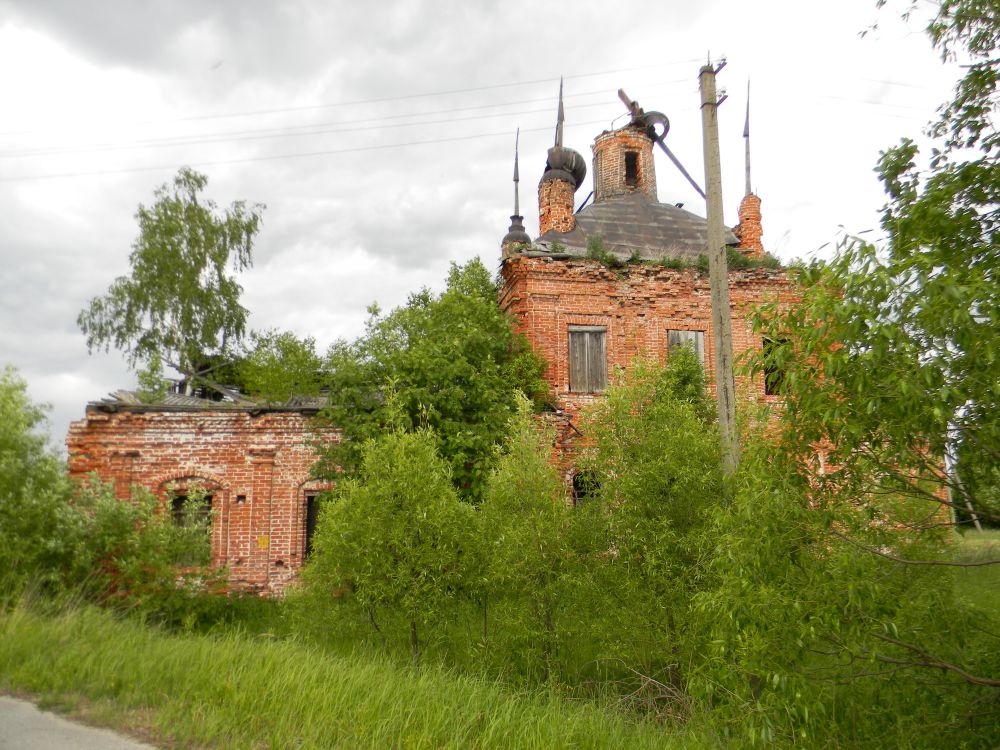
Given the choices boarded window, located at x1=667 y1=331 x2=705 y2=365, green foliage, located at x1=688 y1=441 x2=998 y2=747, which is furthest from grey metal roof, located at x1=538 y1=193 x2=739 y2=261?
green foliage, located at x1=688 y1=441 x2=998 y2=747

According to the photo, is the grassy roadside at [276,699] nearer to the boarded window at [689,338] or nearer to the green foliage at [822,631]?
the green foliage at [822,631]

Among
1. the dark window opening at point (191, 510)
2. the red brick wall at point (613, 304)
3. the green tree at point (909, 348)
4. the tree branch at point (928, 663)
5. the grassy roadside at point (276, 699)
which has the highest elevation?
the red brick wall at point (613, 304)

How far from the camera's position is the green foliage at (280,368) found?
20453 millimetres

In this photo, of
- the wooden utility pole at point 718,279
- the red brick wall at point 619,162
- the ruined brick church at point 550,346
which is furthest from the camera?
the red brick wall at point 619,162

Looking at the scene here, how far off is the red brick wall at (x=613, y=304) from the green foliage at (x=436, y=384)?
5.36ft

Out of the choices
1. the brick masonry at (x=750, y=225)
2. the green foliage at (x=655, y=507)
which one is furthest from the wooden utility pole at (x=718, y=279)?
the brick masonry at (x=750, y=225)

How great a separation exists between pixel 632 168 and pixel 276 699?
20.2 metres

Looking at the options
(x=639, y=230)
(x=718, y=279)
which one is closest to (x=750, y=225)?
(x=639, y=230)

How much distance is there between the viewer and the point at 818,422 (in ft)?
17.0

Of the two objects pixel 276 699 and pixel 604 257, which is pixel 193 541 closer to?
pixel 276 699

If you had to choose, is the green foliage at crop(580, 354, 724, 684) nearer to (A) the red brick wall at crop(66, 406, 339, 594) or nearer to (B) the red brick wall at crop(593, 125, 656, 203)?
(A) the red brick wall at crop(66, 406, 339, 594)

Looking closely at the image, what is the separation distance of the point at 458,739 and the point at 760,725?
93.8 inches

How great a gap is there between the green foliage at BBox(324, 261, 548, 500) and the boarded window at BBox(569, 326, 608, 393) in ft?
5.04

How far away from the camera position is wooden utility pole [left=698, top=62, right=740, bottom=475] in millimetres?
8029
